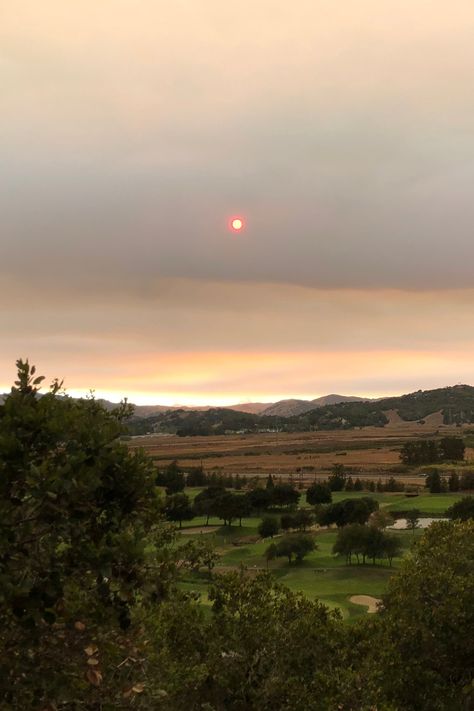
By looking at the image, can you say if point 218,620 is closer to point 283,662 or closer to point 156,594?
point 283,662

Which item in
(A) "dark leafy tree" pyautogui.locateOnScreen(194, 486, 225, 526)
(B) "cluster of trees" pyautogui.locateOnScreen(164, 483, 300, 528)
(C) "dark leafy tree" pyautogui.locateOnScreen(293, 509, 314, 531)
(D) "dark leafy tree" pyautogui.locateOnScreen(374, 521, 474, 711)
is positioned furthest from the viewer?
(A) "dark leafy tree" pyautogui.locateOnScreen(194, 486, 225, 526)

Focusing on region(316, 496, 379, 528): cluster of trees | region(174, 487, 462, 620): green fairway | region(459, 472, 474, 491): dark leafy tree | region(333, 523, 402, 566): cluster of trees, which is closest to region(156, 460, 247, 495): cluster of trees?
region(174, 487, 462, 620): green fairway

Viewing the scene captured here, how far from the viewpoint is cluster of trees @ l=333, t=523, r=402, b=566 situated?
69125 millimetres

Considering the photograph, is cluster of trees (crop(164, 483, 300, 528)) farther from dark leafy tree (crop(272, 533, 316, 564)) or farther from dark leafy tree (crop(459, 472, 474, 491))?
dark leafy tree (crop(459, 472, 474, 491))

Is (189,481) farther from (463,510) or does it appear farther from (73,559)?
(73,559)

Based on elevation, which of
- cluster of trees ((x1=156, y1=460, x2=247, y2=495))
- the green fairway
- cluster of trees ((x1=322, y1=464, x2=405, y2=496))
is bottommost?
the green fairway

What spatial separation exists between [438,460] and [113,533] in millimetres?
194009

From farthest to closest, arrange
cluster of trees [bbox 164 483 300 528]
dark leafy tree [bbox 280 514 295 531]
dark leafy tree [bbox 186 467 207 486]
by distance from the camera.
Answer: dark leafy tree [bbox 186 467 207 486]
cluster of trees [bbox 164 483 300 528]
dark leafy tree [bbox 280 514 295 531]

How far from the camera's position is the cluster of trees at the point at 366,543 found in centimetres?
6912

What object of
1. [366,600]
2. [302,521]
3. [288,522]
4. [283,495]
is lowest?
[366,600]

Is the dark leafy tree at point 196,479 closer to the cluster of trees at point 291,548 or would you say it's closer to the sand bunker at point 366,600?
the cluster of trees at point 291,548

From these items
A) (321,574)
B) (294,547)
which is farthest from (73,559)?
(294,547)

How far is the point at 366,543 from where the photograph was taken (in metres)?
69.2

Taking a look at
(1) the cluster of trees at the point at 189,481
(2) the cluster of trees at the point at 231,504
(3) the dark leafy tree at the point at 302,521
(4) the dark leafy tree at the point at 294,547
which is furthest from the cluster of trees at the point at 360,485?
(4) the dark leafy tree at the point at 294,547
